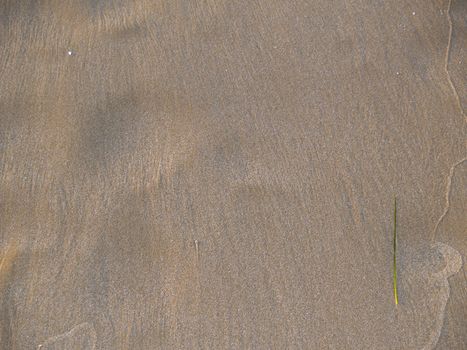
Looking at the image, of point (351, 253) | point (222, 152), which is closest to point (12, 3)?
point (222, 152)

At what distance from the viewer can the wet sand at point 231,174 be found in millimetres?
1834

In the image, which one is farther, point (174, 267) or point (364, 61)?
point (364, 61)

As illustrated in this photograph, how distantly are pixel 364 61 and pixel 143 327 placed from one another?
1146mm

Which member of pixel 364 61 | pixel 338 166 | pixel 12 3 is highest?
pixel 12 3

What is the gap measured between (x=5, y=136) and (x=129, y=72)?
1.56 feet

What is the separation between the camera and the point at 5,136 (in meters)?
2.04

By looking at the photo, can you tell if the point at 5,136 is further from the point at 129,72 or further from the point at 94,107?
the point at 129,72

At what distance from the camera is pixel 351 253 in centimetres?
187

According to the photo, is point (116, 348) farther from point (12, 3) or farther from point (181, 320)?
point (12, 3)

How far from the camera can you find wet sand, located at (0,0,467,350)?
1834 millimetres

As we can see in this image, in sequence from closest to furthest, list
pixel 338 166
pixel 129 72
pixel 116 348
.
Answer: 1. pixel 116 348
2. pixel 338 166
3. pixel 129 72

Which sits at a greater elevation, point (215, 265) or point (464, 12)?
point (464, 12)

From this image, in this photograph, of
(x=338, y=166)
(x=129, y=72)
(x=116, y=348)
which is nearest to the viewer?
(x=116, y=348)

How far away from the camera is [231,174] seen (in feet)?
6.48
